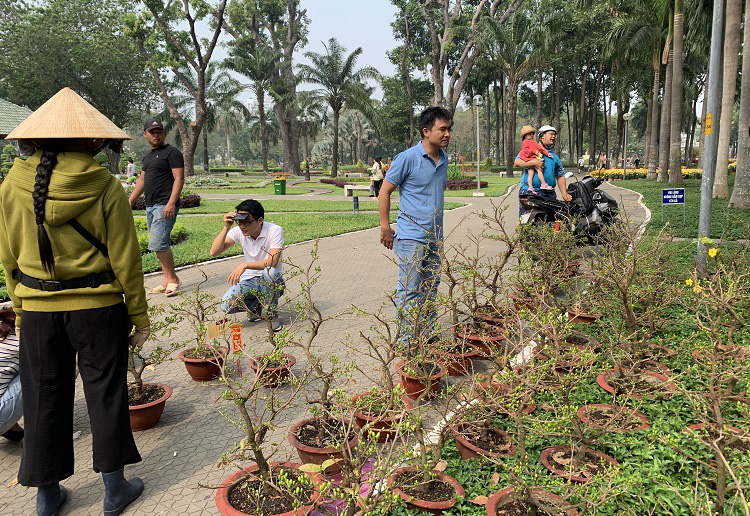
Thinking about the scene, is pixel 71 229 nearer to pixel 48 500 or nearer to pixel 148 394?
pixel 48 500

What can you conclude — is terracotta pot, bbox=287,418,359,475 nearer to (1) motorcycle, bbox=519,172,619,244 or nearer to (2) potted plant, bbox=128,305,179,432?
(2) potted plant, bbox=128,305,179,432

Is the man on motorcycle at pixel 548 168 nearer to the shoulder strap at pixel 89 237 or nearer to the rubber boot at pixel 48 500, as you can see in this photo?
the shoulder strap at pixel 89 237

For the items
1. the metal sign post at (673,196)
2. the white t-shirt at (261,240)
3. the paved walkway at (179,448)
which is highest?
the metal sign post at (673,196)

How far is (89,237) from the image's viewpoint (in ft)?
8.42

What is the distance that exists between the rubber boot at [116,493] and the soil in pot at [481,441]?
1.72 m

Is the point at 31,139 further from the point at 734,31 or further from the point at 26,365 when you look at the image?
the point at 734,31

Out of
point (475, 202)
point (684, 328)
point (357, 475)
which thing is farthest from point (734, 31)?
point (357, 475)

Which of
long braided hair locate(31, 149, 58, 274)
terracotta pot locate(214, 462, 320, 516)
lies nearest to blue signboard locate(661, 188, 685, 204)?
terracotta pot locate(214, 462, 320, 516)

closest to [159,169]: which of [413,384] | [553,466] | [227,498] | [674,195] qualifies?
[413,384]

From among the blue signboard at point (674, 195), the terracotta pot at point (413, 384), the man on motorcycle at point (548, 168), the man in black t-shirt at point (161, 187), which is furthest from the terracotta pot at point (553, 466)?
the blue signboard at point (674, 195)

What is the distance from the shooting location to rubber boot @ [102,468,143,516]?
260 centimetres

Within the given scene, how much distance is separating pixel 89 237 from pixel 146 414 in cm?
142

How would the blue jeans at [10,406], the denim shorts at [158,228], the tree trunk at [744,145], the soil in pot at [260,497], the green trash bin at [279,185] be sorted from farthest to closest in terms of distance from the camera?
the green trash bin at [279,185] → the tree trunk at [744,145] → the denim shorts at [158,228] → the blue jeans at [10,406] → the soil in pot at [260,497]

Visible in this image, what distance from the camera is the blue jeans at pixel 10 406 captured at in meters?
2.99
